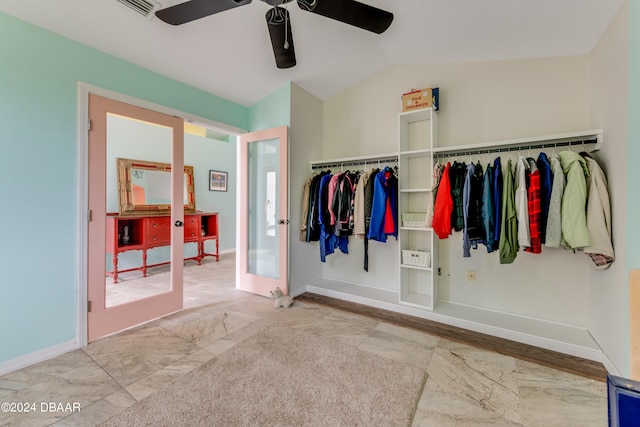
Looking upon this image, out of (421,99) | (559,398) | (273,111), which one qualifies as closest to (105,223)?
(273,111)

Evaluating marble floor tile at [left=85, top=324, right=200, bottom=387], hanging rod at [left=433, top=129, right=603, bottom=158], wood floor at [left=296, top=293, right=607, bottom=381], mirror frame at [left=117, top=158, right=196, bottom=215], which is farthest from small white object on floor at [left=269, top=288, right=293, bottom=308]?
hanging rod at [left=433, top=129, right=603, bottom=158]

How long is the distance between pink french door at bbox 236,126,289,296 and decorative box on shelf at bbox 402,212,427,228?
1.47 meters

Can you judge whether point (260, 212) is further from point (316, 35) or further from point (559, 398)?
point (559, 398)

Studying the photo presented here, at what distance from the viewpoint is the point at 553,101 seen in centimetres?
244

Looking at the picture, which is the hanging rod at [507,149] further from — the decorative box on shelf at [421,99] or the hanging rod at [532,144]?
the decorative box on shelf at [421,99]

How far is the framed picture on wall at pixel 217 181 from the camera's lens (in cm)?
589

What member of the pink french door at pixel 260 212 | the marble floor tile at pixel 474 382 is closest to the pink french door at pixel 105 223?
the pink french door at pixel 260 212

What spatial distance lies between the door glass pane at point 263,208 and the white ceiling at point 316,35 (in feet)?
2.76

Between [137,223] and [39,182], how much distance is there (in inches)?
79.3

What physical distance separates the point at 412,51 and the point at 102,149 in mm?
3208

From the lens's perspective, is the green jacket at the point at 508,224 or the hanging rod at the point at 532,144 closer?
the hanging rod at the point at 532,144

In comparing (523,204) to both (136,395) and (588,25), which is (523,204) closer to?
(588,25)

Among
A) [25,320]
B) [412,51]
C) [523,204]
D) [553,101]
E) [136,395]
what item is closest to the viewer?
[136,395]

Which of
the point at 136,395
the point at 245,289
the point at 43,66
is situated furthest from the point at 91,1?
the point at 245,289
